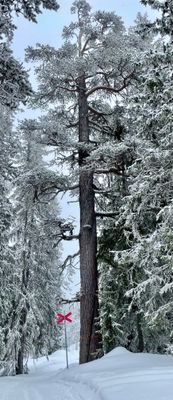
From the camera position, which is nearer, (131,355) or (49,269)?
(131,355)

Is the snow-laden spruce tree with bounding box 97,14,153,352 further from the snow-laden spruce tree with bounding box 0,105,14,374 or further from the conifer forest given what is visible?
the snow-laden spruce tree with bounding box 0,105,14,374

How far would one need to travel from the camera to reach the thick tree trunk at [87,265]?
8703 mm

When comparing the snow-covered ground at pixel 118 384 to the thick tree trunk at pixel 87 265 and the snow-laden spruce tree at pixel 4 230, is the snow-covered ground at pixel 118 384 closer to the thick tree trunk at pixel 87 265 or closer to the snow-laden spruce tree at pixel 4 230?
the thick tree trunk at pixel 87 265

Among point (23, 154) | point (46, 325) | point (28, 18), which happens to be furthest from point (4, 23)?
point (46, 325)

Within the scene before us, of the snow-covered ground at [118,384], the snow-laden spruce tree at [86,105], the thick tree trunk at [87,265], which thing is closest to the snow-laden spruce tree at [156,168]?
the snow-covered ground at [118,384]

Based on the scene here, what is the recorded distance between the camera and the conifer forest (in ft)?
21.4

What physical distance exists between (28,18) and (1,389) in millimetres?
6338

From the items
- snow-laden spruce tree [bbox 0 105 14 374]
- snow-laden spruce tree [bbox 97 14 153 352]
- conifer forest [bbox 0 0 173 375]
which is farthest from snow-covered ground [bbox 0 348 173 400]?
snow-laden spruce tree [bbox 0 105 14 374]

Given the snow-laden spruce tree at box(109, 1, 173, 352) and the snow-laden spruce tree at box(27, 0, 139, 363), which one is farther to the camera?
the snow-laden spruce tree at box(27, 0, 139, 363)

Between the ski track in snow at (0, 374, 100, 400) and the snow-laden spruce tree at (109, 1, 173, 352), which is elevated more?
the snow-laden spruce tree at (109, 1, 173, 352)

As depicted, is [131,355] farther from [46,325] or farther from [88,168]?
[46,325]

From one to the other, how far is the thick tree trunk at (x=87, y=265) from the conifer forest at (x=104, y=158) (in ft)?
0.09

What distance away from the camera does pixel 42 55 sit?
11.0 meters

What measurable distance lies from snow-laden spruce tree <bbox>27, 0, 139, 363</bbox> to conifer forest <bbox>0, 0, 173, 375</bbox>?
0.11 ft
